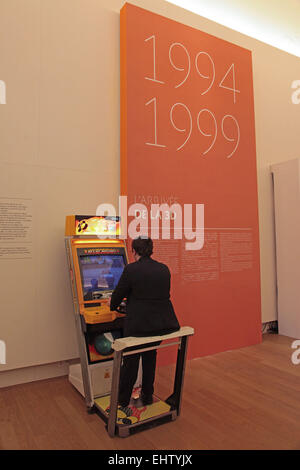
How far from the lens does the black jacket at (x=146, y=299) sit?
2.57 metres

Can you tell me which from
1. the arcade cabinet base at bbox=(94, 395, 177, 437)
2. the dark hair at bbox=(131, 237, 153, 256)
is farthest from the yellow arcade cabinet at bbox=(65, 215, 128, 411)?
the dark hair at bbox=(131, 237, 153, 256)

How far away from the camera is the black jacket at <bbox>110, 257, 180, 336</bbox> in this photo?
2.57 metres

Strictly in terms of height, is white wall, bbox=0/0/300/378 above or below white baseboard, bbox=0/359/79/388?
above

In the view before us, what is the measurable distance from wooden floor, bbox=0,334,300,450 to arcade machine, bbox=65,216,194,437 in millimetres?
126

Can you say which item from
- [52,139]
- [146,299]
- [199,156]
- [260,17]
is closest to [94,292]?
[146,299]

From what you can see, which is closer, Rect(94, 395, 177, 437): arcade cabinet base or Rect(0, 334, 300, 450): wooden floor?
Rect(0, 334, 300, 450): wooden floor

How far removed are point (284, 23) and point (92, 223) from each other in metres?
5.21

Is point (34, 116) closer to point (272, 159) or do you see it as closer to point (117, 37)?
point (117, 37)

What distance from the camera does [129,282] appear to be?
2660 millimetres

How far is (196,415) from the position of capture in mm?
2812

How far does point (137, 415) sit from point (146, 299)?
3.07 ft

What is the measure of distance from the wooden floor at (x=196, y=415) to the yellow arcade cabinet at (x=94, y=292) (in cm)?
28

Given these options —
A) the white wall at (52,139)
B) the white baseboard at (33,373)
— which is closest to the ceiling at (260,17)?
the white wall at (52,139)

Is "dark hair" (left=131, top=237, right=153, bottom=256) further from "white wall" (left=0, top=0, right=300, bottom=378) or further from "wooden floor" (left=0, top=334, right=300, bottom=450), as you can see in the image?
"wooden floor" (left=0, top=334, right=300, bottom=450)
